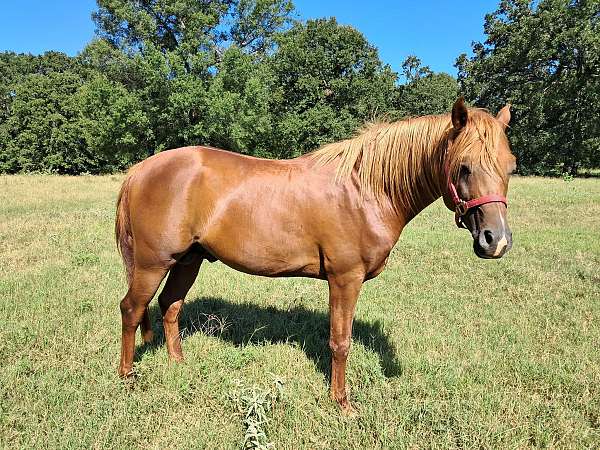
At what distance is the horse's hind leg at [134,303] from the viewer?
3098 mm

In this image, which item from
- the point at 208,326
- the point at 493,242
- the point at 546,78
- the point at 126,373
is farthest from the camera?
the point at 546,78

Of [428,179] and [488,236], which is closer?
[488,236]

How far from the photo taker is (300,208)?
9.48 ft

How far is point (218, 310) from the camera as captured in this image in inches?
193

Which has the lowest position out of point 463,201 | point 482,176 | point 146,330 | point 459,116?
point 146,330

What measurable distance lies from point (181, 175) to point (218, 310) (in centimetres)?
243

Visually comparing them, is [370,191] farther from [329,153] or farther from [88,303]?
[88,303]

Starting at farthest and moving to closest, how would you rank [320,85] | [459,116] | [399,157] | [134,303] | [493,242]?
[320,85] < [134,303] < [399,157] < [459,116] < [493,242]

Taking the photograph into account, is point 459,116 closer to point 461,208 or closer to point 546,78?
point 461,208

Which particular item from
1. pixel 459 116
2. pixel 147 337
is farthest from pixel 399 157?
pixel 147 337

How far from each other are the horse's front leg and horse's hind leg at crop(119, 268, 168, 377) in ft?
4.72

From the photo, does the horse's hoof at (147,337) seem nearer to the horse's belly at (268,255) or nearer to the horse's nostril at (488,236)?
the horse's belly at (268,255)

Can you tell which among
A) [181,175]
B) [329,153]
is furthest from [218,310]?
[329,153]

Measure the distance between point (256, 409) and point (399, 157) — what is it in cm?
216
